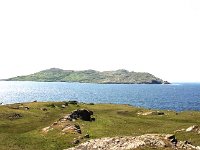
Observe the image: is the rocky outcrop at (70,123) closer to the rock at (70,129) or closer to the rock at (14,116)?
the rock at (70,129)

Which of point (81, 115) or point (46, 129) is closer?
point (46, 129)

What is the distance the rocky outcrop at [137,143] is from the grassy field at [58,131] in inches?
582

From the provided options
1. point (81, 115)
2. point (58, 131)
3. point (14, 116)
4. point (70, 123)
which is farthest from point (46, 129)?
point (81, 115)

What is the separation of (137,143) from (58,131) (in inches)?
1199

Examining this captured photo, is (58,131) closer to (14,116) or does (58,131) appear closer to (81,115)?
(81,115)

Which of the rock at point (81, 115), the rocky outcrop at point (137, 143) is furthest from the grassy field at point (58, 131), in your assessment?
the rocky outcrop at point (137, 143)

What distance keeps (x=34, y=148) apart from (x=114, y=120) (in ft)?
103

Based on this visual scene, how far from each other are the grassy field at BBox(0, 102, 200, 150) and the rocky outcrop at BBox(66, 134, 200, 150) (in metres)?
14.8

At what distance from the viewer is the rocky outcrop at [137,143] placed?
4581 cm

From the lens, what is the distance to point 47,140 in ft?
221

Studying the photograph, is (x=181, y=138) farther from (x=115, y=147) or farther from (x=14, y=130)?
(x=14, y=130)

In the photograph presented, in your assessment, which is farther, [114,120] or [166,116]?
[166,116]

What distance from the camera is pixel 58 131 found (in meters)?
73.2

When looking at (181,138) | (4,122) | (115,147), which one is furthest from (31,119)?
(115,147)
